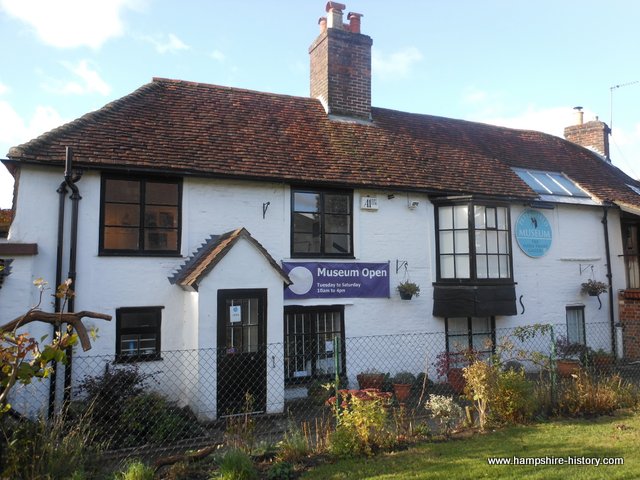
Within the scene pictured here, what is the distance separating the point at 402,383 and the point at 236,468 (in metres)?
5.74

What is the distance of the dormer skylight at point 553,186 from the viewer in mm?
13780

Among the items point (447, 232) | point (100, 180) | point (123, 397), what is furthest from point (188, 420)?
point (447, 232)

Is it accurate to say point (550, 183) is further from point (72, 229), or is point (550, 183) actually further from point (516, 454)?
point (72, 229)

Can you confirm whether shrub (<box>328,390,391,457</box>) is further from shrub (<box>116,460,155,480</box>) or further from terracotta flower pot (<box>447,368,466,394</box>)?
terracotta flower pot (<box>447,368,466,394</box>)

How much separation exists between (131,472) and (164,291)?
459 cm

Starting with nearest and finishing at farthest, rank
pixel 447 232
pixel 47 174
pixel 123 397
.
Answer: pixel 123 397
pixel 47 174
pixel 447 232

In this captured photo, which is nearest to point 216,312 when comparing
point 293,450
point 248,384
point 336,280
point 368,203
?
point 248,384

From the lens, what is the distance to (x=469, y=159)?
13844mm

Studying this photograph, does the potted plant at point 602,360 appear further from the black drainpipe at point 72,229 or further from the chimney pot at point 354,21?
the black drainpipe at point 72,229

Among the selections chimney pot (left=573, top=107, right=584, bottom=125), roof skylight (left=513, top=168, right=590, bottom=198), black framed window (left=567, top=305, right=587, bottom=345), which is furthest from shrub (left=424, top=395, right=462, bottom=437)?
chimney pot (left=573, top=107, right=584, bottom=125)

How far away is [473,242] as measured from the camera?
38.3ft

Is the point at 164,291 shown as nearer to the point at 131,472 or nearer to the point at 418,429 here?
the point at 131,472

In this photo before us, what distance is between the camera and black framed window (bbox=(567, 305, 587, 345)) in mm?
13562

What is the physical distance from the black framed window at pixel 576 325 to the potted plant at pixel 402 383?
5.36 m
